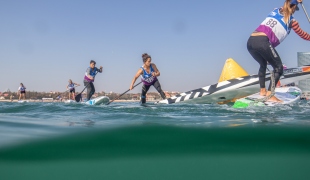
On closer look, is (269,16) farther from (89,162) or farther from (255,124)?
(89,162)

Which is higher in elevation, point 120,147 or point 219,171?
point 120,147

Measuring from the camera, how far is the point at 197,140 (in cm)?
245

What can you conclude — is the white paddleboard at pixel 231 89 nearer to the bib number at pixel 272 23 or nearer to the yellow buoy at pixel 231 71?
the yellow buoy at pixel 231 71

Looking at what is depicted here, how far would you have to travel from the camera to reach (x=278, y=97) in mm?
7156

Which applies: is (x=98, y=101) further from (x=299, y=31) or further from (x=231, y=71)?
(x=299, y=31)

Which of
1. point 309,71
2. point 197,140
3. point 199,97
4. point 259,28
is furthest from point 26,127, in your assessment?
point 309,71

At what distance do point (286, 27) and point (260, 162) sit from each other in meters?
3.87

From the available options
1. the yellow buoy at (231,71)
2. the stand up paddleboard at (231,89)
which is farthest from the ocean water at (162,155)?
the yellow buoy at (231,71)

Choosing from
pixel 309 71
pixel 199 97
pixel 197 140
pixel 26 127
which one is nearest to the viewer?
pixel 197 140

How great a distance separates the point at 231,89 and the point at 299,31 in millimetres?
3096

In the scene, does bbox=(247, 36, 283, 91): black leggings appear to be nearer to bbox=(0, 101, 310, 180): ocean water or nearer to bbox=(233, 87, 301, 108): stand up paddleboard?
bbox=(233, 87, 301, 108): stand up paddleboard

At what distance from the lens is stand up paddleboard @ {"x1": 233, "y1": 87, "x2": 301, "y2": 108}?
6086mm

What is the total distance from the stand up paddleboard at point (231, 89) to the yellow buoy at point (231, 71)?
1.04 meters

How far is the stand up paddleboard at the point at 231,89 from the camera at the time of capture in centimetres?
806
